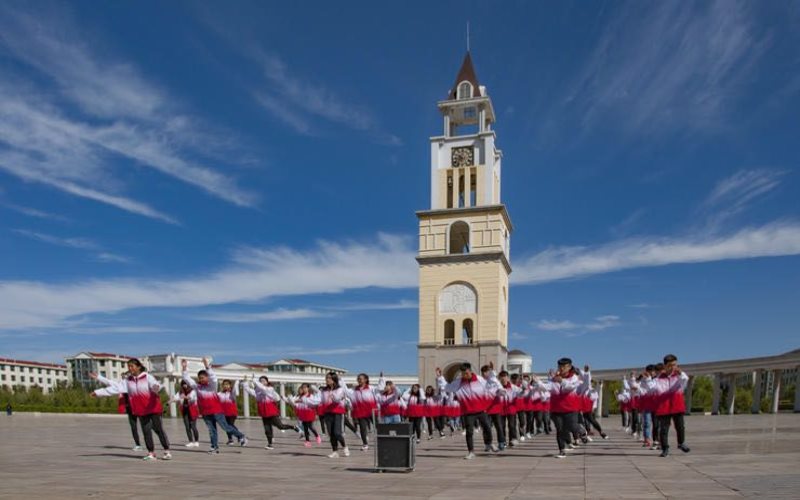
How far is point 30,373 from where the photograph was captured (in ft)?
494

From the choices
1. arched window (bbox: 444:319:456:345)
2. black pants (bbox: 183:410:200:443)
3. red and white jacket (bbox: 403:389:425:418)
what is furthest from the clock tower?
black pants (bbox: 183:410:200:443)

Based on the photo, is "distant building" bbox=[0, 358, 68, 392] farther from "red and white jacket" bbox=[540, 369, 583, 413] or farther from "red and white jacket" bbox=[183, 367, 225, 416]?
"red and white jacket" bbox=[540, 369, 583, 413]

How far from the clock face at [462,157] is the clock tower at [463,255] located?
0.08 m

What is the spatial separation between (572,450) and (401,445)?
19.6ft

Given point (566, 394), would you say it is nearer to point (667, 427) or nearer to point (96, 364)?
point (667, 427)

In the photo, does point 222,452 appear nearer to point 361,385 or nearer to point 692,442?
point 361,385

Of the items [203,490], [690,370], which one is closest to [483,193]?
[690,370]

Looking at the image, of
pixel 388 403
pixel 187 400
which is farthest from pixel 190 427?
pixel 388 403

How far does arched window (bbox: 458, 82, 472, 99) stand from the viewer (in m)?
53.6

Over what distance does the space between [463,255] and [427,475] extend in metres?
39.3

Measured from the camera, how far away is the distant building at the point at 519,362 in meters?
63.5

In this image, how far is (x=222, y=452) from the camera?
1620cm

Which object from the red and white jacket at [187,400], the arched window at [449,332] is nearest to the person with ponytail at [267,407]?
the red and white jacket at [187,400]

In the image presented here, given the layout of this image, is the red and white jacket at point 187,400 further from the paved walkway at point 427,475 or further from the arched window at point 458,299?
the arched window at point 458,299
